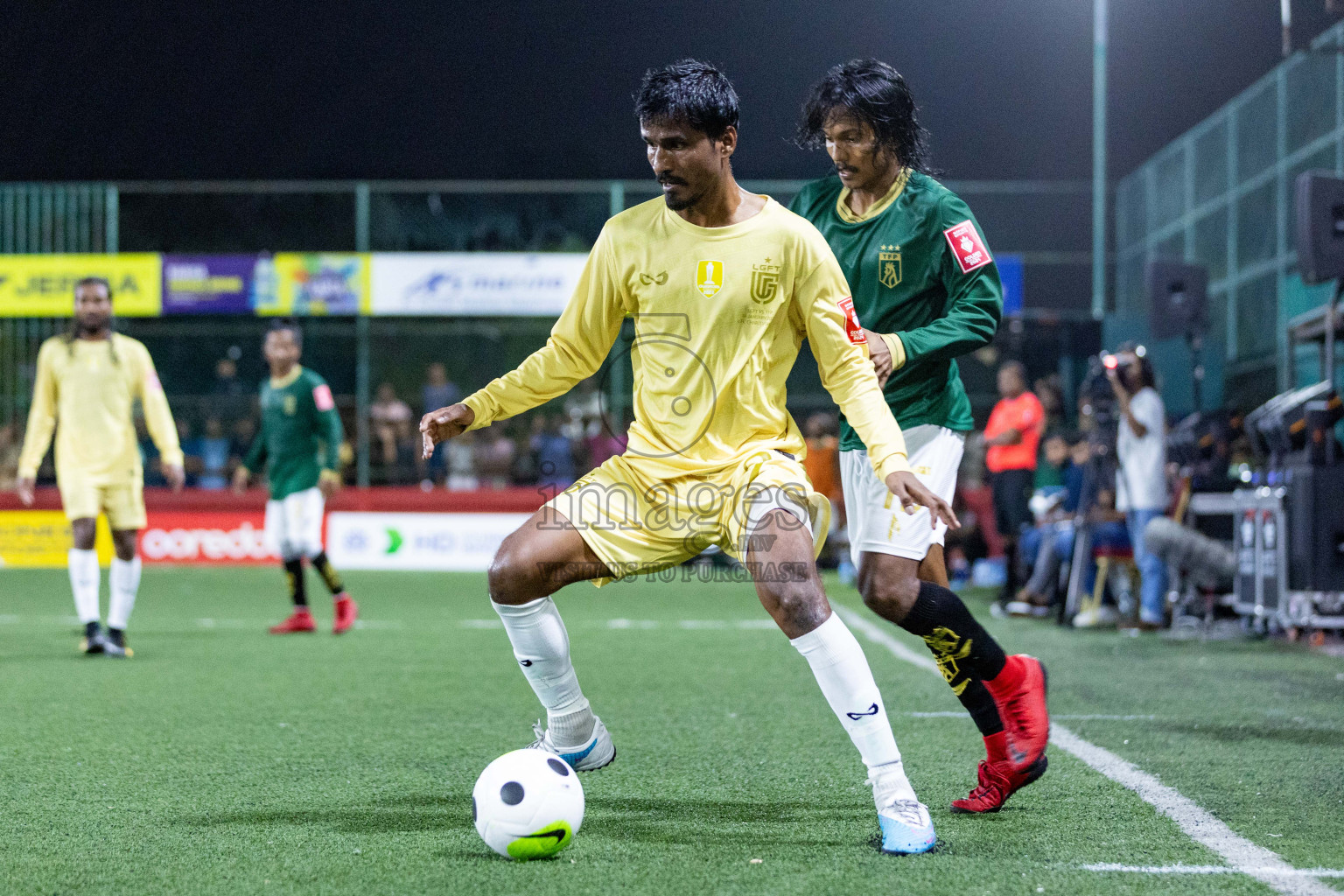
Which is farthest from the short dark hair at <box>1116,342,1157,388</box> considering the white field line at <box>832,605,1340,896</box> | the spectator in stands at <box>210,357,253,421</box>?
the spectator in stands at <box>210,357,253,421</box>

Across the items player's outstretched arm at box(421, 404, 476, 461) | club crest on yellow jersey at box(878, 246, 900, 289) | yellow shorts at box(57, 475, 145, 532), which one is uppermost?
club crest on yellow jersey at box(878, 246, 900, 289)

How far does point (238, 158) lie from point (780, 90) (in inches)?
656

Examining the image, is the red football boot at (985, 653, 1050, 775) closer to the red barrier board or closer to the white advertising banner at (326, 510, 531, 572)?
the white advertising banner at (326, 510, 531, 572)

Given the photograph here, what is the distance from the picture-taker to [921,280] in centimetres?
406

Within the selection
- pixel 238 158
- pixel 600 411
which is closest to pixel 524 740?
pixel 600 411

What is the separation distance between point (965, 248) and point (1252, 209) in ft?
44.6

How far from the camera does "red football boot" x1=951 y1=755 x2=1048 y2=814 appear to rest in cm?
383

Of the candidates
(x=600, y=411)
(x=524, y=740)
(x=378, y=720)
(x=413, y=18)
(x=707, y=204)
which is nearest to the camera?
(x=707, y=204)

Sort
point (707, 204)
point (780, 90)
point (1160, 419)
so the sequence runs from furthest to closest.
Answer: point (780, 90) → point (1160, 419) → point (707, 204)

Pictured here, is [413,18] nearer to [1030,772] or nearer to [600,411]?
[600,411]

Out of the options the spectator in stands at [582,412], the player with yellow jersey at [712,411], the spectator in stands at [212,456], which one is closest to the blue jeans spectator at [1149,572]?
the player with yellow jersey at [712,411]

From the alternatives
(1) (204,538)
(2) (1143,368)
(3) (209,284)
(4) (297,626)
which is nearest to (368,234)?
(3) (209,284)

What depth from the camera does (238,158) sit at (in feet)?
85.2

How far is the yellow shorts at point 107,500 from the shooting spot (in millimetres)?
8023
